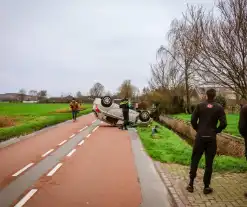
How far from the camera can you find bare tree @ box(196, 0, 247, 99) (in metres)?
12.5

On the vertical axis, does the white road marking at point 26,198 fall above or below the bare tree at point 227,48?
below

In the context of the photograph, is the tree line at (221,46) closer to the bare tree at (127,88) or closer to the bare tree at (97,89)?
the bare tree at (127,88)

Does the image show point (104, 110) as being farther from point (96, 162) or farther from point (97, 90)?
point (97, 90)

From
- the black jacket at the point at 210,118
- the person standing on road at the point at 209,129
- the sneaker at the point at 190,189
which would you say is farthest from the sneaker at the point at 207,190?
the black jacket at the point at 210,118

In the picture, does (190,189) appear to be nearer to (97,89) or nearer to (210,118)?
(210,118)

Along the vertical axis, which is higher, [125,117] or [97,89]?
[97,89]

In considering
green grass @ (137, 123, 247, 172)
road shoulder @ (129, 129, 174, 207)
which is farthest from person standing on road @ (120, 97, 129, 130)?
road shoulder @ (129, 129, 174, 207)

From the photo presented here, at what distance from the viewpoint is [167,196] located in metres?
6.39

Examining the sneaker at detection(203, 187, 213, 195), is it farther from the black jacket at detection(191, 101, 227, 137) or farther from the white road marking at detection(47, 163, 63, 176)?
the white road marking at detection(47, 163, 63, 176)

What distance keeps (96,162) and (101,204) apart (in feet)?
12.9

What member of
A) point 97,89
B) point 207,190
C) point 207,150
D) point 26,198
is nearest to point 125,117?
point 207,150

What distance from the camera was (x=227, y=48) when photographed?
13.0m

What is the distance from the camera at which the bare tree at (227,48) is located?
41.0ft

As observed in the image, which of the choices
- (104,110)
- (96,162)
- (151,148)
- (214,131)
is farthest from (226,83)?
(104,110)
